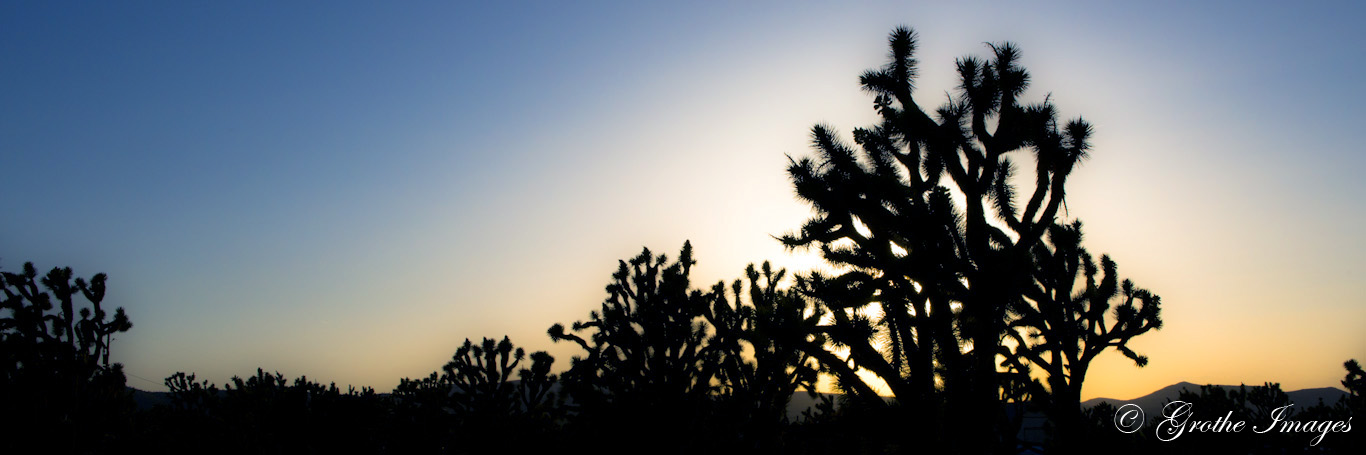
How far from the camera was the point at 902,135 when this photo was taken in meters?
8.19

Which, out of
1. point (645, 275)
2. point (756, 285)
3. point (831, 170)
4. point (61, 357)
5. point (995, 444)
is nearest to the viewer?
point (831, 170)

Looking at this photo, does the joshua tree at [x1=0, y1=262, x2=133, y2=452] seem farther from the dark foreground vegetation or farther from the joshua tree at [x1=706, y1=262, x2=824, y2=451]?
the joshua tree at [x1=706, y1=262, x2=824, y2=451]

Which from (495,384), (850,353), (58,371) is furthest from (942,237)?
(58,371)

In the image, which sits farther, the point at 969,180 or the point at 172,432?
the point at 172,432

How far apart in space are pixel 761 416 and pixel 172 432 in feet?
28.2

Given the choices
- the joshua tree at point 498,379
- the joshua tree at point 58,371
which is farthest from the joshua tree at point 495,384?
the joshua tree at point 58,371

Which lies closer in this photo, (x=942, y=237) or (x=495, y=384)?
(x=942, y=237)

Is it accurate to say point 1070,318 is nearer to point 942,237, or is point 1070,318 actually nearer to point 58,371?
point 942,237

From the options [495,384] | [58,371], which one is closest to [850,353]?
[495,384]

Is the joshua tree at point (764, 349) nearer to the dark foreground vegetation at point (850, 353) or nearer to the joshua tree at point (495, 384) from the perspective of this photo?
the dark foreground vegetation at point (850, 353)

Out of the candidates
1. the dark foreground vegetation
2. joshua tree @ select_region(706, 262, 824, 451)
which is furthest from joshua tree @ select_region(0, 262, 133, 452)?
joshua tree @ select_region(706, 262, 824, 451)

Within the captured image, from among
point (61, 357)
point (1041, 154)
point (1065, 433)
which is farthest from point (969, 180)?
point (61, 357)

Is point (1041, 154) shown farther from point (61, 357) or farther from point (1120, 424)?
point (61, 357)

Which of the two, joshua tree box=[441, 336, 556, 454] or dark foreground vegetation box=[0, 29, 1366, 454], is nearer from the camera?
dark foreground vegetation box=[0, 29, 1366, 454]
